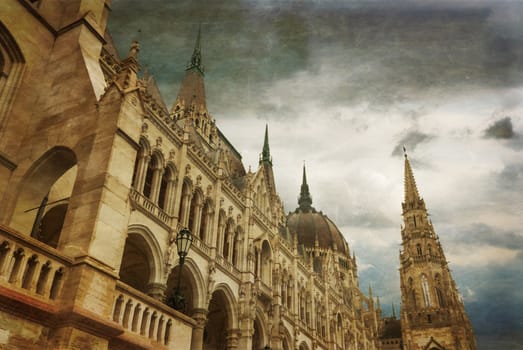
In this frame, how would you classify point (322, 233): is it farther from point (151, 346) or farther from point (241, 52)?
point (151, 346)

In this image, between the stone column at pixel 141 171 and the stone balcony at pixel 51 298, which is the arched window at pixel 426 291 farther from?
the stone balcony at pixel 51 298

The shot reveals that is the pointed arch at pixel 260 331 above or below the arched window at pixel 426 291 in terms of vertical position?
below

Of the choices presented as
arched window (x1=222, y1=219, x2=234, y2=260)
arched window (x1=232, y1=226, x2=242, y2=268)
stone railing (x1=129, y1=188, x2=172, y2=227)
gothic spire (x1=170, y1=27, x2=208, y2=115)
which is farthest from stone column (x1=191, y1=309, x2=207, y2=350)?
gothic spire (x1=170, y1=27, x2=208, y2=115)

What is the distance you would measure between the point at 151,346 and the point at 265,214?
25747 millimetres

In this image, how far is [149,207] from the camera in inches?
832

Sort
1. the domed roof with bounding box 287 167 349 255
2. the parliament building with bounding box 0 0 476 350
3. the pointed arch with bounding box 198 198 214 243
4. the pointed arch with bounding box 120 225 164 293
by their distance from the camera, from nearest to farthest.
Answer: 1. the parliament building with bounding box 0 0 476 350
2. the pointed arch with bounding box 120 225 164 293
3. the pointed arch with bounding box 198 198 214 243
4. the domed roof with bounding box 287 167 349 255

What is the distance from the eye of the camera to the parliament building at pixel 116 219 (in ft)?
27.7

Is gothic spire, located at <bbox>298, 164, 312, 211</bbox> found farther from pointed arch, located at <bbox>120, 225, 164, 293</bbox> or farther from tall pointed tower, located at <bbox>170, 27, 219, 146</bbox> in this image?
pointed arch, located at <bbox>120, 225, 164, 293</bbox>

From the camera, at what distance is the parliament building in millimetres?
8438

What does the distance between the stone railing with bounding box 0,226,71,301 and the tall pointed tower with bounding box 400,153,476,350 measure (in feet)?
233

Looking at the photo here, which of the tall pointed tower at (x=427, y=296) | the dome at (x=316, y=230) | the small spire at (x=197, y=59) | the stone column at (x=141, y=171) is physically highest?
the small spire at (x=197, y=59)

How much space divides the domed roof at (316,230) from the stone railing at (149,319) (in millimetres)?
62847

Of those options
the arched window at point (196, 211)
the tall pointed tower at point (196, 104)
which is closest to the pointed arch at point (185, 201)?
the arched window at point (196, 211)

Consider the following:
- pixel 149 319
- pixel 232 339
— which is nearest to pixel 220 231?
pixel 232 339
